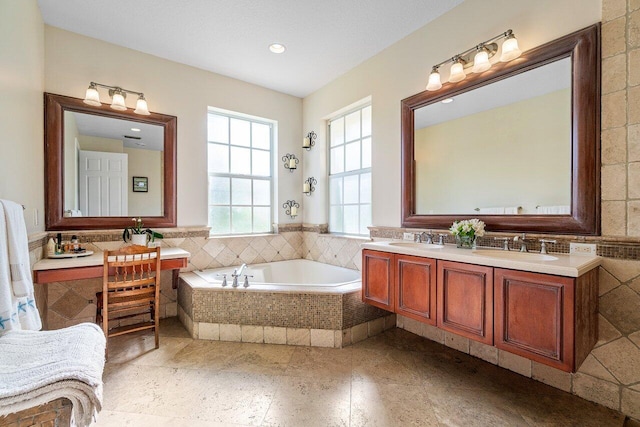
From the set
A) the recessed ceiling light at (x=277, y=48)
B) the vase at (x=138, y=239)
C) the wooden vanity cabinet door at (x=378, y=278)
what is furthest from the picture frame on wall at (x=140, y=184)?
the wooden vanity cabinet door at (x=378, y=278)

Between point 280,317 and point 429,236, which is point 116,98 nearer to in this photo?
point 280,317

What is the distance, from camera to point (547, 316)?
1402mm

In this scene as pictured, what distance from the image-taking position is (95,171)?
2.70 metres

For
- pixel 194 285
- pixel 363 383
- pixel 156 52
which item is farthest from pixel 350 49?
pixel 363 383

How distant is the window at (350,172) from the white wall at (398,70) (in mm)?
141

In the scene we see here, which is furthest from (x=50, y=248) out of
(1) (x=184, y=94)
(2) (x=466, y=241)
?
(2) (x=466, y=241)

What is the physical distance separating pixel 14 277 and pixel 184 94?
2537mm

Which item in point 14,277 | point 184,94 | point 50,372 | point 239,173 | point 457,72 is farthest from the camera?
point 239,173

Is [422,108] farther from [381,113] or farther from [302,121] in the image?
[302,121]

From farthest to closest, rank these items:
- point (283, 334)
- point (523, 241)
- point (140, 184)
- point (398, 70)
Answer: point (140, 184) → point (398, 70) → point (283, 334) → point (523, 241)

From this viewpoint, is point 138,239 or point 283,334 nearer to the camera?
point 283,334

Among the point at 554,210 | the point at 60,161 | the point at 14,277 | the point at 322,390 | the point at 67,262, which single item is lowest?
the point at 322,390

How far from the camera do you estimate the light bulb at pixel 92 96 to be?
2514 millimetres

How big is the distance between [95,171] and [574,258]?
381 cm
